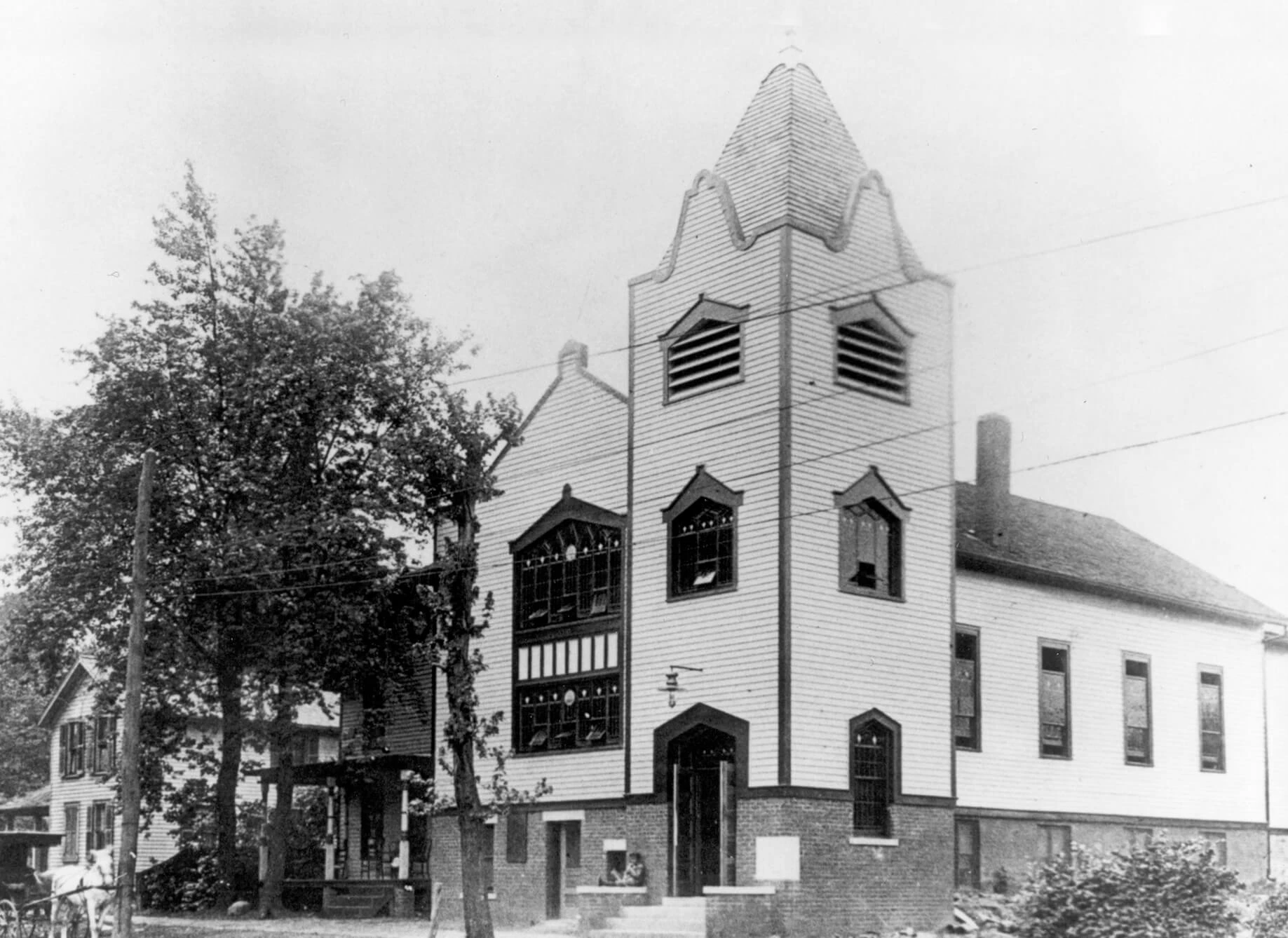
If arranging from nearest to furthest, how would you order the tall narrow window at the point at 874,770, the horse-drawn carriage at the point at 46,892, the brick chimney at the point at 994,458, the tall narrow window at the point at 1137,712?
the horse-drawn carriage at the point at 46,892
the tall narrow window at the point at 874,770
the tall narrow window at the point at 1137,712
the brick chimney at the point at 994,458

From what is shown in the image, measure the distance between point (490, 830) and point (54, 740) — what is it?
33.1 m

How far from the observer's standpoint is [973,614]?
31812 millimetres

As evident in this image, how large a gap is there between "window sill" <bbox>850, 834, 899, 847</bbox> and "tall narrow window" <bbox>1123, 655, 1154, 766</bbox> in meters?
9.07

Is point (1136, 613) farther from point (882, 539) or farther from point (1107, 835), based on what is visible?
point (882, 539)

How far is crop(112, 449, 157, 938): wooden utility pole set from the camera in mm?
26922

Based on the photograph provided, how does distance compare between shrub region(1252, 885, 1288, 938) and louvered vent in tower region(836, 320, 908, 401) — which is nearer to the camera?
shrub region(1252, 885, 1288, 938)

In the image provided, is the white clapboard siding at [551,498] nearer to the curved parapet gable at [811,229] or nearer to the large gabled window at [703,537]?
the large gabled window at [703,537]

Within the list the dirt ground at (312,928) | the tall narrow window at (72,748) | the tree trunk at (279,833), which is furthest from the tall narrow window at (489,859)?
the tall narrow window at (72,748)

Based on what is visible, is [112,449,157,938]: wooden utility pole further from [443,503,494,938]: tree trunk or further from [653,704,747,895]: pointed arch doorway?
[653,704,747,895]: pointed arch doorway

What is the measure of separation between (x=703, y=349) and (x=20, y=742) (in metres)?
57.6

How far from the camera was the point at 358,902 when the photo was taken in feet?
120

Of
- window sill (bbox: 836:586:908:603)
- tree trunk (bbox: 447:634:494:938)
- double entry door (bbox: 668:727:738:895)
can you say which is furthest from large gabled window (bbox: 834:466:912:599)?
tree trunk (bbox: 447:634:494:938)

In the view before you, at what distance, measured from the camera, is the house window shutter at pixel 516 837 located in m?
32.5

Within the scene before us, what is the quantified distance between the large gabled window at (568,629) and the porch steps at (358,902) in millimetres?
5965
